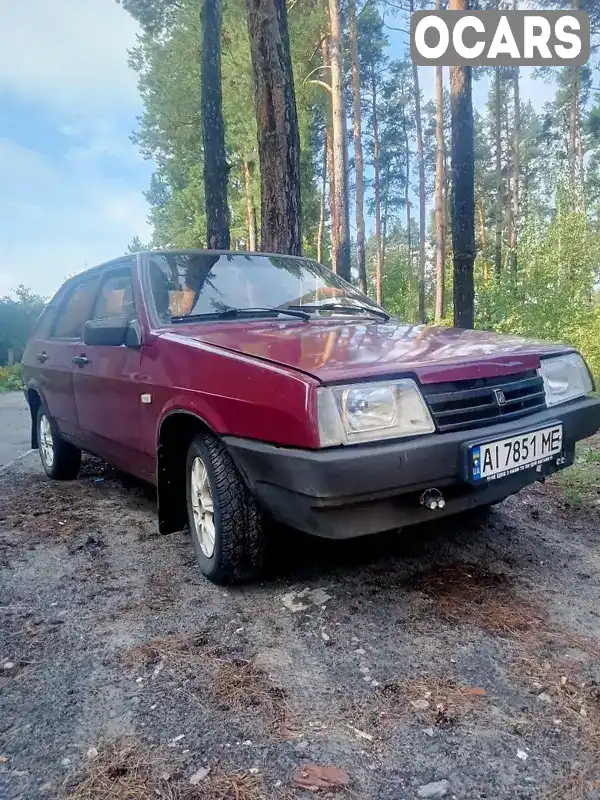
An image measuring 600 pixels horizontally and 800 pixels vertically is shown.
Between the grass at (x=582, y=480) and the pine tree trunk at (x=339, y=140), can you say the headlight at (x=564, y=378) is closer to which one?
the grass at (x=582, y=480)

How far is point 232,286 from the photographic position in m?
3.41

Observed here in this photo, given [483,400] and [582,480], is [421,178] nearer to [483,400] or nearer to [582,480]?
[582,480]

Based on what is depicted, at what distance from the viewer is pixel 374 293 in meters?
33.5

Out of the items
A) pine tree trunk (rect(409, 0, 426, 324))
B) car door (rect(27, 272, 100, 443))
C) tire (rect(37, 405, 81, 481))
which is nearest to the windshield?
car door (rect(27, 272, 100, 443))

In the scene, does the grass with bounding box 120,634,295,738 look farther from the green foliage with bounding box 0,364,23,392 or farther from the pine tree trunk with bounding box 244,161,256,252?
the pine tree trunk with bounding box 244,161,256,252

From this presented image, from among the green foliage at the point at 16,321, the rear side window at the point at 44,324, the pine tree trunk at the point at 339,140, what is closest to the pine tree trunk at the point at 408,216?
the pine tree trunk at the point at 339,140

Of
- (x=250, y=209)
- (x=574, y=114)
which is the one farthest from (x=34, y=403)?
(x=574, y=114)

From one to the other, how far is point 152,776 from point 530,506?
2905 mm

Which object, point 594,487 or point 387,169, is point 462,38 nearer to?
point 594,487

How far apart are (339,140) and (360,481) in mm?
14752

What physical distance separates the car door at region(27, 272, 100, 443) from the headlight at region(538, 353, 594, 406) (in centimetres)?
295

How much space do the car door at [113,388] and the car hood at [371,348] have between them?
49 cm

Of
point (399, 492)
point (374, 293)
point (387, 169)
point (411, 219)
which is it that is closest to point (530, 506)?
point (399, 492)

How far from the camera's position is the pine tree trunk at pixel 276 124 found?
6287 millimetres
